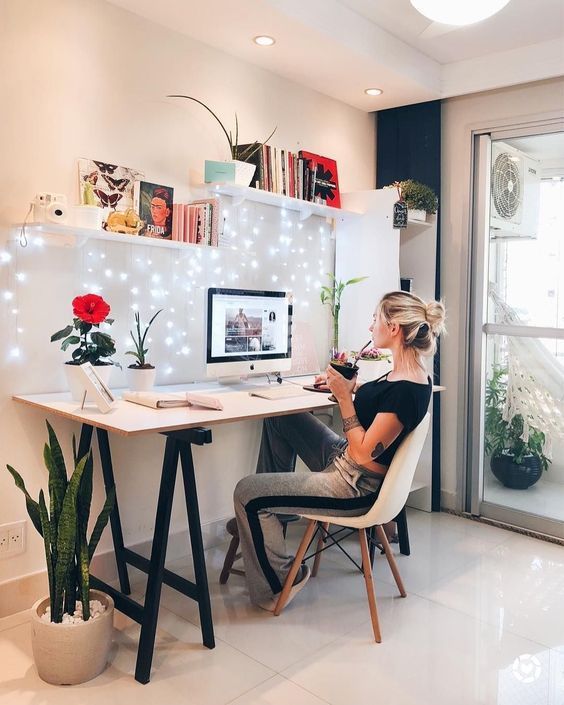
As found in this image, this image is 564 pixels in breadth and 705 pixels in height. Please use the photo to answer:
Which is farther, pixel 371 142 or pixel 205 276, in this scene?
pixel 371 142

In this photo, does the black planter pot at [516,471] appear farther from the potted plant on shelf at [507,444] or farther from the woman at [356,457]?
the woman at [356,457]

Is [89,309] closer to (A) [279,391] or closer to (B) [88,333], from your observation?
(B) [88,333]

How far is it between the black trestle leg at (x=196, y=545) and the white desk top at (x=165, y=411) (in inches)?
5.2

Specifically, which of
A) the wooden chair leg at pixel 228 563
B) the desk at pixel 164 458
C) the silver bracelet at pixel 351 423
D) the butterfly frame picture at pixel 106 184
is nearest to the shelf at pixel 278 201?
the butterfly frame picture at pixel 106 184

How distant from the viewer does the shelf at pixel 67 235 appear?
8.03ft

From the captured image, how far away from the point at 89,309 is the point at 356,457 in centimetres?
108

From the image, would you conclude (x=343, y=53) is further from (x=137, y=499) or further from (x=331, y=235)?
(x=137, y=499)

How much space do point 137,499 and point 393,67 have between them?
2446 millimetres

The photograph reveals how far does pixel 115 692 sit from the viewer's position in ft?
6.77

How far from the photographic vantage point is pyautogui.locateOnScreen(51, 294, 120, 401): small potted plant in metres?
2.36

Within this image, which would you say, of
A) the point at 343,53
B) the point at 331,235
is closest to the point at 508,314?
the point at 331,235

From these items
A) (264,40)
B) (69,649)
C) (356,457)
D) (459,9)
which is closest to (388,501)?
(356,457)

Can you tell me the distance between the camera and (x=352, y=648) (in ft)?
7.69

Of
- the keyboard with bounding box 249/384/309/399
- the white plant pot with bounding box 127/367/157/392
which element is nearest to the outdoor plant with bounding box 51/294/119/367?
the white plant pot with bounding box 127/367/157/392
